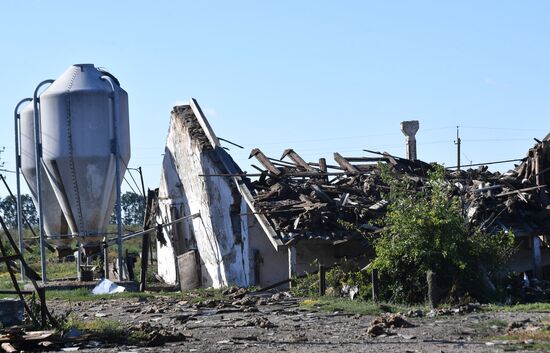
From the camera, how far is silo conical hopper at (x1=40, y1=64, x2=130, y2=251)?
27641mm

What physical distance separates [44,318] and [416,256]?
7.71m

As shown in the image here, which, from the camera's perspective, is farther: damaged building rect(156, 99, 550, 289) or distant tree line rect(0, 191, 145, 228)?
distant tree line rect(0, 191, 145, 228)

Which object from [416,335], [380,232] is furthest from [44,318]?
[380,232]

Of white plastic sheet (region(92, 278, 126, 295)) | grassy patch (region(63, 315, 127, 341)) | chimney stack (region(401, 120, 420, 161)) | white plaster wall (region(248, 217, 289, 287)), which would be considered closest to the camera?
grassy patch (region(63, 315, 127, 341))

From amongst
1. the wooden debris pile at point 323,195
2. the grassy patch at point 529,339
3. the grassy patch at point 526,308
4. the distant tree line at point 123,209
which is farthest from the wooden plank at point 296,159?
the distant tree line at point 123,209

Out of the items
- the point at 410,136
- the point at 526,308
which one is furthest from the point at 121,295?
the point at 410,136

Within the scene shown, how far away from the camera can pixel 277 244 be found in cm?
2412

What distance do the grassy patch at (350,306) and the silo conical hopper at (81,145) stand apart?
9.21 meters

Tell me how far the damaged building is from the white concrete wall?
0.03 meters

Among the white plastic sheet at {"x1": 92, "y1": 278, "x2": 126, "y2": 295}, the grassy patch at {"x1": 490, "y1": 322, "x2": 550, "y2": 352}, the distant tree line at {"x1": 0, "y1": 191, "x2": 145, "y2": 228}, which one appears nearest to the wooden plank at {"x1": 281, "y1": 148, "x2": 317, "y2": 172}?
the white plastic sheet at {"x1": 92, "y1": 278, "x2": 126, "y2": 295}

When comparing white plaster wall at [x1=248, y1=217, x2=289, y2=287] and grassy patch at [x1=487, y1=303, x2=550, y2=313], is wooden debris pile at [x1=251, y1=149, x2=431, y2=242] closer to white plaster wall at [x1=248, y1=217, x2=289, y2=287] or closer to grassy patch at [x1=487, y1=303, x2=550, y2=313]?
white plaster wall at [x1=248, y1=217, x2=289, y2=287]

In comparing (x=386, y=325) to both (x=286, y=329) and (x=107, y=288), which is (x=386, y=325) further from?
(x=107, y=288)

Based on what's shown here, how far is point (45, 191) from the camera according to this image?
2938 cm

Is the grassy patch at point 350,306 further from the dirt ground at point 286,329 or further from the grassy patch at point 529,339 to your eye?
the grassy patch at point 529,339
